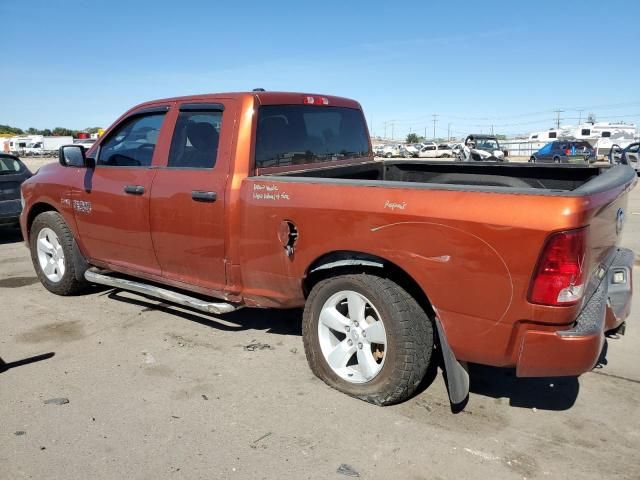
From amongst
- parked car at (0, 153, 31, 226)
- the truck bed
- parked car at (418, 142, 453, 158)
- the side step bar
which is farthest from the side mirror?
parked car at (418, 142, 453, 158)

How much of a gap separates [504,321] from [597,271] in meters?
0.78

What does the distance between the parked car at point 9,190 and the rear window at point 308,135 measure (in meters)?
6.19

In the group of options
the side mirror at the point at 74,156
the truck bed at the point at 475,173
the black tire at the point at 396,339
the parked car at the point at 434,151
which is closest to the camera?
the black tire at the point at 396,339

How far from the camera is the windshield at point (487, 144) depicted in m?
31.4

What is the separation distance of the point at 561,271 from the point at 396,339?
98cm

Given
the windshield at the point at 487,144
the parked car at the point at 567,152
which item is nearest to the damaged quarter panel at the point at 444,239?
the parked car at the point at 567,152

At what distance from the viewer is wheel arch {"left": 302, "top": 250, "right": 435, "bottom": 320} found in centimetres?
309

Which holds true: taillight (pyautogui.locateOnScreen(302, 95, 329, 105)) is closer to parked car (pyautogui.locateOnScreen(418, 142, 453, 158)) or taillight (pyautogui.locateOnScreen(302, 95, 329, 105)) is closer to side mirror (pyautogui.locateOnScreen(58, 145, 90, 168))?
side mirror (pyautogui.locateOnScreen(58, 145, 90, 168))

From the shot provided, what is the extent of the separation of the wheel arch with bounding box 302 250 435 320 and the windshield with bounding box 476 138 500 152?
2980cm

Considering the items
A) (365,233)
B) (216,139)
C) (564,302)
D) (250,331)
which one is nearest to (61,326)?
(250,331)

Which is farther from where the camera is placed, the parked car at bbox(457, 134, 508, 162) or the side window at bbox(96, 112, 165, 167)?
the parked car at bbox(457, 134, 508, 162)

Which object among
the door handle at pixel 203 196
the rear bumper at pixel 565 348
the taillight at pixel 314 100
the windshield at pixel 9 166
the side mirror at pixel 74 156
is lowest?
the rear bumper at pixel 565 348

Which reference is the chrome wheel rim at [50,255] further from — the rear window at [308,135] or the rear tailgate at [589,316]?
the rear tailgate at [589,316]

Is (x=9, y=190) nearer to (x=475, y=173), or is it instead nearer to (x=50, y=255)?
(x=50, y=255)
